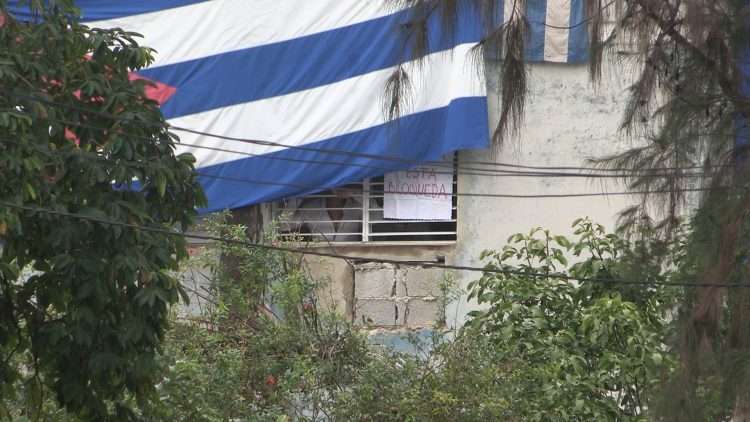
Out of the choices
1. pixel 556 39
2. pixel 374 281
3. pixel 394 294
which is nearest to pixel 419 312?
pixel 394 294

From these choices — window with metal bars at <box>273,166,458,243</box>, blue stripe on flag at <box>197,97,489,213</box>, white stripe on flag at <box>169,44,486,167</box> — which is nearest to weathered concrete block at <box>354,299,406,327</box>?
window with metal bars at <box>273,166,458,243</box>

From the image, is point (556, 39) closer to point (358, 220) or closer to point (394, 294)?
point (358, 220)

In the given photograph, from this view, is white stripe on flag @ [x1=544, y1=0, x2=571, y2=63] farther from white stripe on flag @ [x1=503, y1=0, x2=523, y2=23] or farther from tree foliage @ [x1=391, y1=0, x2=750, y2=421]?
white stripe on flag @ [x1=503, y1=0, x2=523, y2=23]

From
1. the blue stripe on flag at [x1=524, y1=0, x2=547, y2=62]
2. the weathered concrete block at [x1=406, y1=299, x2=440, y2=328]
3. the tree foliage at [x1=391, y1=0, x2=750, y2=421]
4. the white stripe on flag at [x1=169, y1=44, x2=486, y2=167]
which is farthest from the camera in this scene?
the weathered concrete block at [x1=406, y1=299, x2=440, y2=328]

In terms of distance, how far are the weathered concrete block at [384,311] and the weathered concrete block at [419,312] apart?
0.06 metres

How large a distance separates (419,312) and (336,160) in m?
1.53

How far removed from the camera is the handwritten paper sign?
1177 cm

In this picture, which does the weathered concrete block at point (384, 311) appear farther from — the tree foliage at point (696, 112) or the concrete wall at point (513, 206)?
the tree foliage at point (696, 112)

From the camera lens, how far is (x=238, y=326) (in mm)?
9539

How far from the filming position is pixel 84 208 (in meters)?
7.43

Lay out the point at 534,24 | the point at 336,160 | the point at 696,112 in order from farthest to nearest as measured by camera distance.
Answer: the point at 336,160 → the point at 534,24 → the point at 696,112

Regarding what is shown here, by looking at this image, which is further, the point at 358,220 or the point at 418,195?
the point at 358,220

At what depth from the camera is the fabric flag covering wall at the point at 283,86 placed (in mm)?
11531

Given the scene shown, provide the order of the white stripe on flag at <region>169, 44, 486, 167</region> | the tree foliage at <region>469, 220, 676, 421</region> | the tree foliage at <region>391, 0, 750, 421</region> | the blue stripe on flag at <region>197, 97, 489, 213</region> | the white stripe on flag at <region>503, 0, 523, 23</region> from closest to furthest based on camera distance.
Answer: the tree foliage at <region>391, 0, 750, 421</region>
the white stripe on flag at <region>503, 0, 523, 23</region>
the tree foliage at <region>469, 220, 676, 421</region>
the blue stripe on flag at <region>197, 97, 489, 213</region>
the white stripe on flag at <region>169, 44, 486, 167</region>
